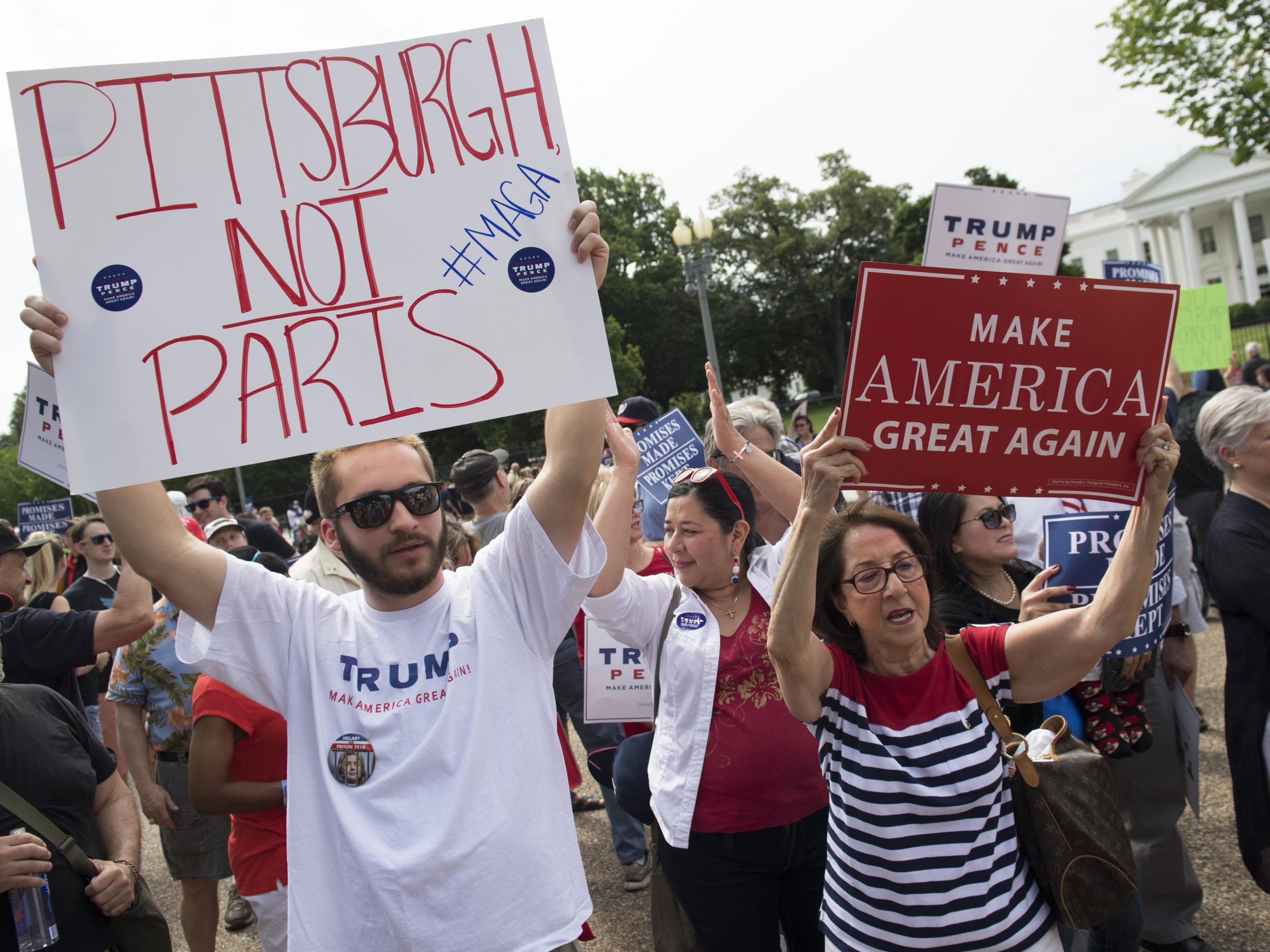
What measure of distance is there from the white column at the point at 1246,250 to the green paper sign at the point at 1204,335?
61333 mm

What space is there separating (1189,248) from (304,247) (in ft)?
238

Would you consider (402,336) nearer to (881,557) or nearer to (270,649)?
(270,649)

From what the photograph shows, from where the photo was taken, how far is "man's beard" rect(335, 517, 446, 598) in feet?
6.66

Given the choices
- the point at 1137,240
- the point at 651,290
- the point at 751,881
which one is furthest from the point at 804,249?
the point at 751,881

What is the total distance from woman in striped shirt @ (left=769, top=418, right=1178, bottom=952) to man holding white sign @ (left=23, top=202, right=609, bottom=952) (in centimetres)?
58

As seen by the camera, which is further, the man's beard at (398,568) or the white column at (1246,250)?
the white column at (1246,250)

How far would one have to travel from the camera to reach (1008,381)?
7.39 feet

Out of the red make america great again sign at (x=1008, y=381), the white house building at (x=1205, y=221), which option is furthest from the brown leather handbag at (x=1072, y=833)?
the white house building at (x=1205, y=221)

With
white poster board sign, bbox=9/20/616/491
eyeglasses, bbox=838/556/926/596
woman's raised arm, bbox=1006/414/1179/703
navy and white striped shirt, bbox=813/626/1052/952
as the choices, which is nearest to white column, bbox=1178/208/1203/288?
woman's raised arm, bbox=1006/414/1179/703

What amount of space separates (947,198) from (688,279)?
12805mm

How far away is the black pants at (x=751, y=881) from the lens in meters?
2.80

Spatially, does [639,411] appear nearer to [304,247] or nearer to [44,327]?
[304,247]

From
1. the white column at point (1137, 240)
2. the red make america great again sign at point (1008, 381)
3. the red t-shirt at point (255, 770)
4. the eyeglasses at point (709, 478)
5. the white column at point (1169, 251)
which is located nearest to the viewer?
the red make america great again sign at point (1008, 381)

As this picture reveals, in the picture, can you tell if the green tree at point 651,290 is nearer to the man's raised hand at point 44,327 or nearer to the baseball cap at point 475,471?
the baseball cap at point 475,471
